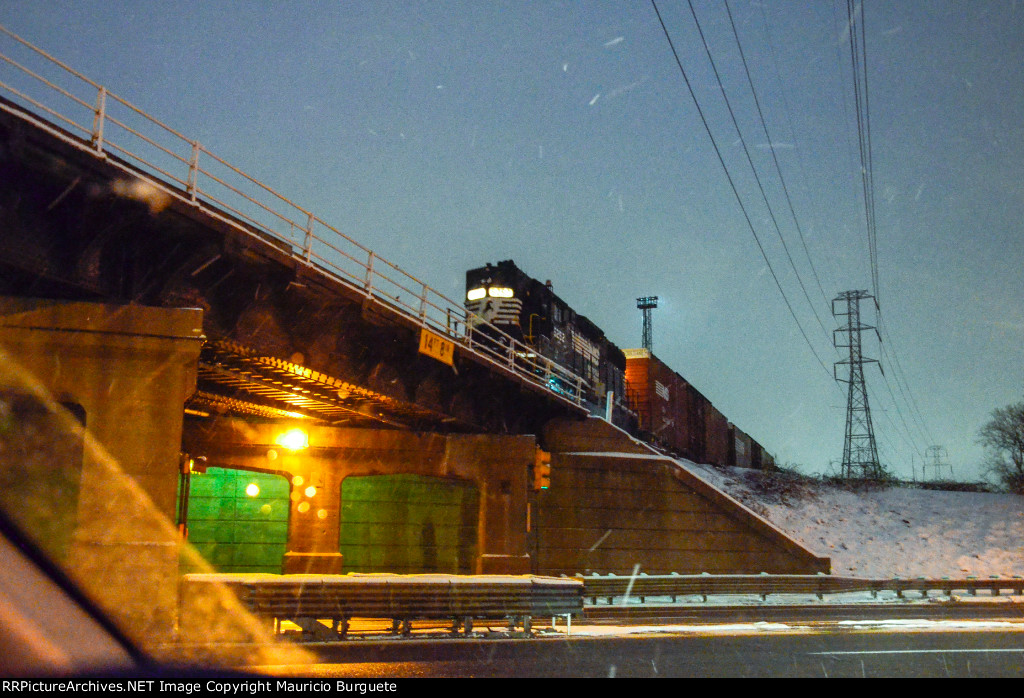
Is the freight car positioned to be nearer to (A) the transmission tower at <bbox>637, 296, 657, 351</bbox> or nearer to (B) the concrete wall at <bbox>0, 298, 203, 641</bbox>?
(B) the concrete wall at <bbox>0, 298, 203, 641</bbox>

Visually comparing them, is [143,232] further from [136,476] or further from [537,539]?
[537,539]

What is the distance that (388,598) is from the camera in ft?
46.8

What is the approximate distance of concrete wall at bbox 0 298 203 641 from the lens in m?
13.0

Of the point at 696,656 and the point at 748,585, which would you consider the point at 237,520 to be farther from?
the point at 696,656

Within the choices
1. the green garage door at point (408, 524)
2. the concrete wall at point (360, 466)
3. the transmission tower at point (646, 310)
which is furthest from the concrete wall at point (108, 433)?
the transmission tower at point (646, 310)

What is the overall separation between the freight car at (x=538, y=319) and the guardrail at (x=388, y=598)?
14.4 metres

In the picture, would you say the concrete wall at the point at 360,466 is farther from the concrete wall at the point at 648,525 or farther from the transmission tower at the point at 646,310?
the transmission tower at the point at 646,310

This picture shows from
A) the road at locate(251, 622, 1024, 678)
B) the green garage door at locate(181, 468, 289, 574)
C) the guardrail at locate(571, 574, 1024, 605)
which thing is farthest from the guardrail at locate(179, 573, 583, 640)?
the green garage door at locate(181, 468, 289, 574)

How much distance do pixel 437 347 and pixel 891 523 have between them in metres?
28.9

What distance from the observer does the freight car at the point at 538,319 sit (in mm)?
31047

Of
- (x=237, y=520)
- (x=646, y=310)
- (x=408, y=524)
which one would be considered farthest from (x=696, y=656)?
(x=646, y=310)

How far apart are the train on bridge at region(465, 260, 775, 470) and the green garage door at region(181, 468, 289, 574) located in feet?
31.7

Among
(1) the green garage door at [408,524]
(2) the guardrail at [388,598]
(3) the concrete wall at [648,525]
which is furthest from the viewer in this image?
(1) the green garage door at [408,524]

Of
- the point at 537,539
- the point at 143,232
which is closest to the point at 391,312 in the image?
the point at 143,232
